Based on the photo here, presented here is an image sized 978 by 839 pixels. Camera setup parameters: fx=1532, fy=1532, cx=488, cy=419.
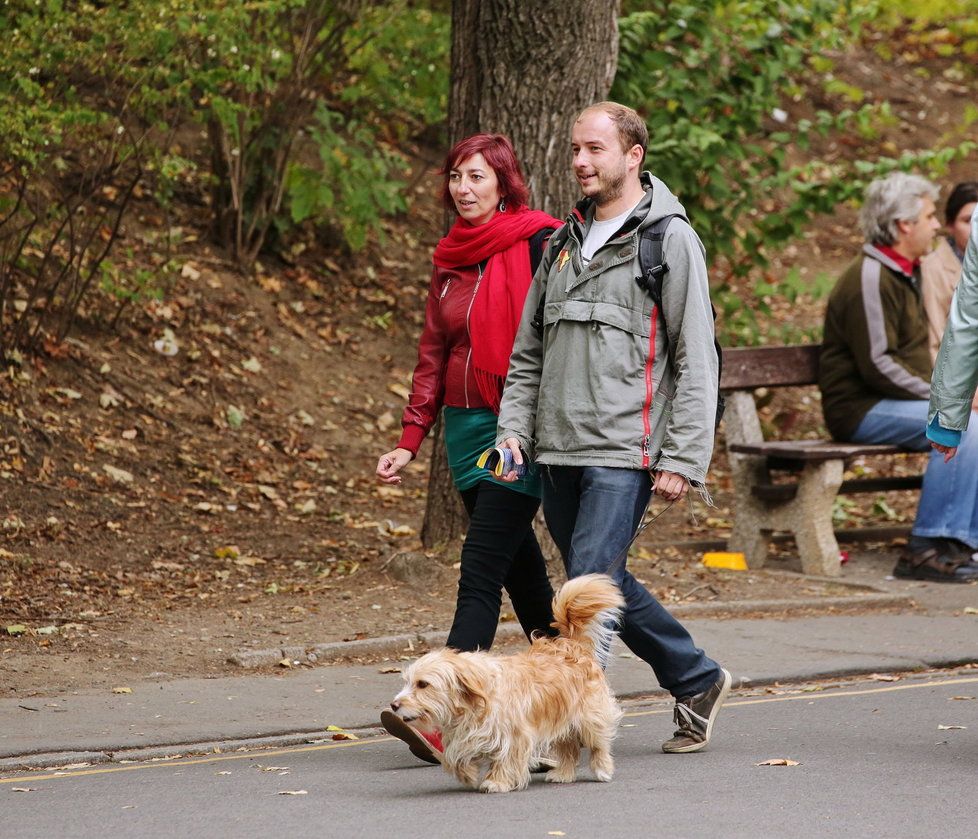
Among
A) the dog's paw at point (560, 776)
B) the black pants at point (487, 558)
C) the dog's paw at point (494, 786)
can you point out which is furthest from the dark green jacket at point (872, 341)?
the dog's paw at point (494, 786)

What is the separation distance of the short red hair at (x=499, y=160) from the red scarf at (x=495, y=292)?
97mm

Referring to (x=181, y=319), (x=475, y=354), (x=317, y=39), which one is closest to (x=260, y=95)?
(x=317, y=39)

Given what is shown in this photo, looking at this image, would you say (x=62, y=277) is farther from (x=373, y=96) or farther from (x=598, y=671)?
(x=598, y=671)

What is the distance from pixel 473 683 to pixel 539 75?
14.9 feet

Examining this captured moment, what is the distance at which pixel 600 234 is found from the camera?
5223 mm

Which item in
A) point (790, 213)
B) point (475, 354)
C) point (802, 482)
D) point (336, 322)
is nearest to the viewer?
point (475, 354)

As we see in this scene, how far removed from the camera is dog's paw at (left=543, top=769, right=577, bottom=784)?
508 cm

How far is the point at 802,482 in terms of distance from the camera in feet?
31.8

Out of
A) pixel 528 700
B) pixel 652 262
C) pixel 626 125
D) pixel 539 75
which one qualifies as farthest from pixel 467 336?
pixel 539 75

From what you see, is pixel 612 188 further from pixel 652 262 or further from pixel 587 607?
pixel 587 607

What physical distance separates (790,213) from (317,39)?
13.3ft

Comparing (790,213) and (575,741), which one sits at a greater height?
(790,213)

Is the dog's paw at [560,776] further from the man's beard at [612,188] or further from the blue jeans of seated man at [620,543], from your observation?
the man's beard at [612,188]

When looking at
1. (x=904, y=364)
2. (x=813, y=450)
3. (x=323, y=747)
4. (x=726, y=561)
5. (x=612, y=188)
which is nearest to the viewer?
(x=612, y=188)
